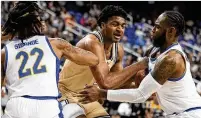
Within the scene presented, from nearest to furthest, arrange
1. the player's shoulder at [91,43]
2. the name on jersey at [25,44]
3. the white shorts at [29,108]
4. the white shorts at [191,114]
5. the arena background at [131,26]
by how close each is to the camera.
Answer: the white shorts at [29,108] < the name on jersey at [25,44] < the white shorts at [191,114] < the player's shoulder at [91,43] < the arena background at [131,26]

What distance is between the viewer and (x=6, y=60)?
401 centimetres

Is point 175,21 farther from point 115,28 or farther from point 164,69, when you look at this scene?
point 115,28

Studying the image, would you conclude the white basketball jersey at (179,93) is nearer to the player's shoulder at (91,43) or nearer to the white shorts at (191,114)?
the white shorts at (191,114)

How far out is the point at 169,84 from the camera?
4.56 meters

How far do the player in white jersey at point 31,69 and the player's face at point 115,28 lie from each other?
1.24 metres

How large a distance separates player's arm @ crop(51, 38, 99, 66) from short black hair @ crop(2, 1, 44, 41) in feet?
0.79

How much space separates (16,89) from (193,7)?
17892mm

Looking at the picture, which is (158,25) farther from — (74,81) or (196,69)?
(196,69)

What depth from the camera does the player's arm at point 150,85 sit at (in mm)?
4422

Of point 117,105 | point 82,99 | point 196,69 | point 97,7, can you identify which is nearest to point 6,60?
point 82,99

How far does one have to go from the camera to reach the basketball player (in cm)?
494

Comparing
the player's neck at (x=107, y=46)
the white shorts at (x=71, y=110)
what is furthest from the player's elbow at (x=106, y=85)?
the player's neck at (x=107, y=46)

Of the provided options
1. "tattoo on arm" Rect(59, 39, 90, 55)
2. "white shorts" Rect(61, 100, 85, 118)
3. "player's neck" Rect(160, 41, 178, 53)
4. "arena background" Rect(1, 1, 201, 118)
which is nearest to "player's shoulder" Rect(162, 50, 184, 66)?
"player's neck" Rect(160, 41, 178, 53)

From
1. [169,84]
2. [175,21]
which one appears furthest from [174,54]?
[175,21]
